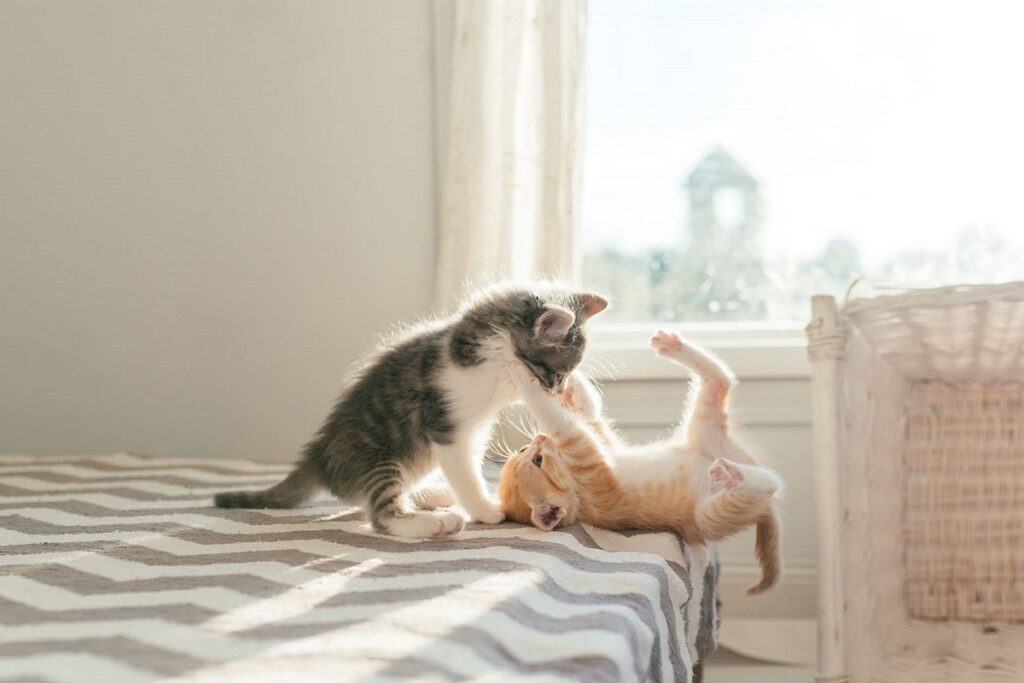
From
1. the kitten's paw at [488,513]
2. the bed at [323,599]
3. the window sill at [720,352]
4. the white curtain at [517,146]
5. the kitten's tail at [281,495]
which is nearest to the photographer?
the bed at [323,599]

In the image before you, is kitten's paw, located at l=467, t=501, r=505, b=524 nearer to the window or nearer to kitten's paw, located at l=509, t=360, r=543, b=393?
kitten's paw, located at l=509, t=360, r=543, b=393

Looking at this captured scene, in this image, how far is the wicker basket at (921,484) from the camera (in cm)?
168

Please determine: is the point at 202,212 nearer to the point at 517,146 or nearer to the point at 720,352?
the point at 517,146

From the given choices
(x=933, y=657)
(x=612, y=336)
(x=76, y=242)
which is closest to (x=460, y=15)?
(x=612, y=336)

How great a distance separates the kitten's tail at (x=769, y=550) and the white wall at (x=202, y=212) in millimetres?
1111

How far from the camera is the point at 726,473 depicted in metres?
1.50

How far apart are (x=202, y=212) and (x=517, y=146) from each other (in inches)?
31.8

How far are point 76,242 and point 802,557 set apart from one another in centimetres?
184

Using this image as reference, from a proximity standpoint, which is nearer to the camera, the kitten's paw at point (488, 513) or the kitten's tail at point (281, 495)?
the kitten's paw at point (488, 513)

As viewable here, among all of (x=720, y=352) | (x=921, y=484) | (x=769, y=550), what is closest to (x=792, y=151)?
(x=720, y=352)

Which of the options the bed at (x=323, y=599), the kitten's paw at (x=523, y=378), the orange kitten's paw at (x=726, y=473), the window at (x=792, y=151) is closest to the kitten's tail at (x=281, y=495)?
the bed at (x=323, y=599)

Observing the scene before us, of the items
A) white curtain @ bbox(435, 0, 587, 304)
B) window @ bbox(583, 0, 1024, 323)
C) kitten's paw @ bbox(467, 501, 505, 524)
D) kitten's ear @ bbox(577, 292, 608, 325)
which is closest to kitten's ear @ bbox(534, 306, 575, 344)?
kitten's ear @ bbox(577, 292, 608, 325)

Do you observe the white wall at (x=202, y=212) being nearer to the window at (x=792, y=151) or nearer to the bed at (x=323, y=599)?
the window at (x=792, y=151)

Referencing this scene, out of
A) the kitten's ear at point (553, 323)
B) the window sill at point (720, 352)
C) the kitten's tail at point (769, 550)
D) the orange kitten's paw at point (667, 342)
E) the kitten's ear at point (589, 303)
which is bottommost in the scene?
the kitten's tail at point (769, 550)
